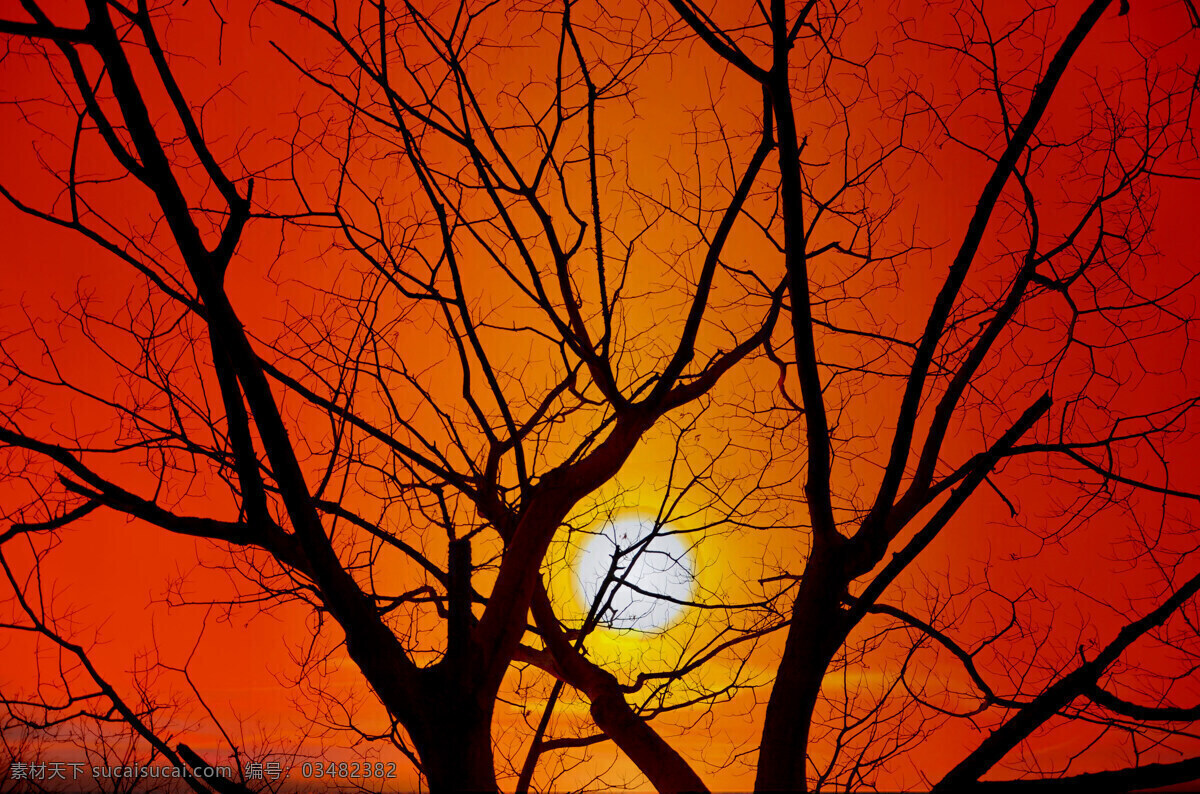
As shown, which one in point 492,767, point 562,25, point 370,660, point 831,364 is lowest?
point 492,767

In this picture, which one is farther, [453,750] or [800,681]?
[800,681]

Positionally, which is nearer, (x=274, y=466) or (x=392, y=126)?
(x=274, y=466)

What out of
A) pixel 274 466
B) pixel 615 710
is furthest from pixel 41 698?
pixel 615 710

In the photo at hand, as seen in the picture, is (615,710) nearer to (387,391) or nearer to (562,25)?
(387,391)

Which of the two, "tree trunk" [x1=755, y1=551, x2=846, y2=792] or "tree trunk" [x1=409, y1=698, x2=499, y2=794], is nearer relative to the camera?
"tree trunk" [x1=409, y1=698, x2=499, y2=794]

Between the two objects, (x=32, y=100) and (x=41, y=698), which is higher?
(x=32, y=100)

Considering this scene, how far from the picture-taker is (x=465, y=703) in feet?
8.13

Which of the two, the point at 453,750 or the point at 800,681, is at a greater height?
the point at 800,681

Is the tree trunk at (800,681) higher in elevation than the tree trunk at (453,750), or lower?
higher

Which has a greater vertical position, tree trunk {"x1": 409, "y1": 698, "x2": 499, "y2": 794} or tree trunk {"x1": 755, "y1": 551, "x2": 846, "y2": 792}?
tree trunk {"x1": 755, "y1": 551, "x2": 846, "y2": 792}

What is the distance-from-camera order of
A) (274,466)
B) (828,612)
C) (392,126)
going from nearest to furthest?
(274,466) < (828,612) < (392,126)

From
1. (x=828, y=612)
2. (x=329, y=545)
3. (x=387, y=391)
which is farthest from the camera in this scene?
(x=387, y=391)

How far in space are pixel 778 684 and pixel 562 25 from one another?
8.57ft

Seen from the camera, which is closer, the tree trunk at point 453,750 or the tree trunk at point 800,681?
the tree trunk at point 453,750
